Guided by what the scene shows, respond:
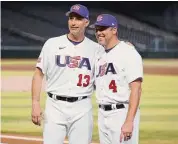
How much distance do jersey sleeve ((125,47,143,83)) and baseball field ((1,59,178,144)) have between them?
3226mm

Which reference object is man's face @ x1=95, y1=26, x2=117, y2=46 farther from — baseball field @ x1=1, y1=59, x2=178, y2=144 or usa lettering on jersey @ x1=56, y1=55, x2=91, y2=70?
baseball field @ x1=1, y1=59, x2=178, y2=144

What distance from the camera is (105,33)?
331cm

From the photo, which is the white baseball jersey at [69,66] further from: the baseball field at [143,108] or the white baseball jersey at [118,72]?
the baseball field at [143,108]

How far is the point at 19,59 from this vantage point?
20.1m

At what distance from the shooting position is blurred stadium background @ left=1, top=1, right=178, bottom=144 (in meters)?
7.96

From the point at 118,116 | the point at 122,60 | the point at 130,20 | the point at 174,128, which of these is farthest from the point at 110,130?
the point at 130,20

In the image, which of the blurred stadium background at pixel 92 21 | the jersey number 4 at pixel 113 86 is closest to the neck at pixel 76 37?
the jersey number 4 at pixel 113 86

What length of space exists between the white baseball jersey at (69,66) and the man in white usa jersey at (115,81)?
21 centimetres

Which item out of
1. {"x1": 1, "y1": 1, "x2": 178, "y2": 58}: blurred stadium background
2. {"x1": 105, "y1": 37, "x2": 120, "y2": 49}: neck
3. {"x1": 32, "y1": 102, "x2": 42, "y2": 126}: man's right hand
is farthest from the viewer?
{"x1": 1, "y1": 1, "x2": 178, "y2": 58}: blurred stadium background

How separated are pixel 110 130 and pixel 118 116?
0.39 ft

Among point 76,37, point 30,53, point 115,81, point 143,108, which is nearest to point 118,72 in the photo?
point 115,81

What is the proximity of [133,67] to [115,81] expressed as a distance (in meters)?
0.17

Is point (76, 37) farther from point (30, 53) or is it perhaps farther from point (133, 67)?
point (30, 53)

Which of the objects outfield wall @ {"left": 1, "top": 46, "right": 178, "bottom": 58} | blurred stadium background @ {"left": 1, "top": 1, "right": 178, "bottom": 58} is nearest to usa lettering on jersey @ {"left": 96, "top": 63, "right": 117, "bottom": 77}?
outfield wall @ {"left": 1, "top": 46, "right": 178, "bottom": 58}
